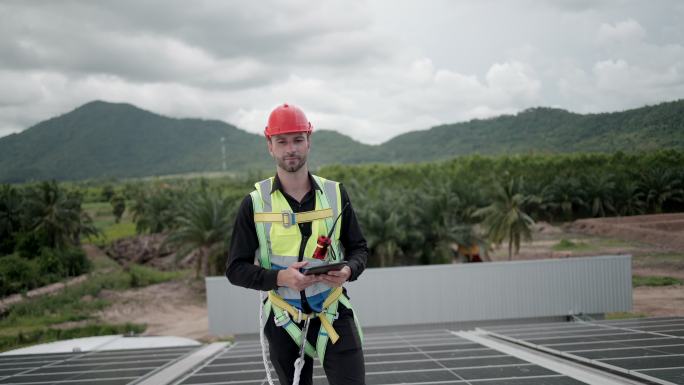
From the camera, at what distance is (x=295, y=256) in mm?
3424

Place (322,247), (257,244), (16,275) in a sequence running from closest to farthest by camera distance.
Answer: (322,247) < (257,244) < (16,275)

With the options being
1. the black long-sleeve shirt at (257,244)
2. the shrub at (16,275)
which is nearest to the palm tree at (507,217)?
the shrub at (16,275)

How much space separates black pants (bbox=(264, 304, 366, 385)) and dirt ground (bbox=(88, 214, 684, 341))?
2328cm

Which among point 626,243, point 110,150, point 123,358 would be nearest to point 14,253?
point 123,358

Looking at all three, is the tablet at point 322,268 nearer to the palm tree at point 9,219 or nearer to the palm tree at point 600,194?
the palm tree at point 600,194

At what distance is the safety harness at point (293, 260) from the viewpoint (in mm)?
3383

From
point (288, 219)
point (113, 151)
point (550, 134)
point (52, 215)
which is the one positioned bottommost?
point (52, 215)

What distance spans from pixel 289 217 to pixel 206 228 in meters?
32.6

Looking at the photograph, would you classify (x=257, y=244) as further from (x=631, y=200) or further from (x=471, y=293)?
(x=631, y=200)

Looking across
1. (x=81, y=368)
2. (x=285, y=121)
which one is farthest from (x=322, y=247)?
(x=81, y=368)

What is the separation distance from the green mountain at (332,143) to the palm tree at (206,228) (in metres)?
25.0

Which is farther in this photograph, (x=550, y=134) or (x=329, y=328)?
(x=550, y=134)

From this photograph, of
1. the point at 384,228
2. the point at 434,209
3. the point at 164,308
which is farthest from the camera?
the point at 164,308

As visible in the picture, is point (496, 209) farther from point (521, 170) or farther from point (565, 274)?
point (521, 170)
